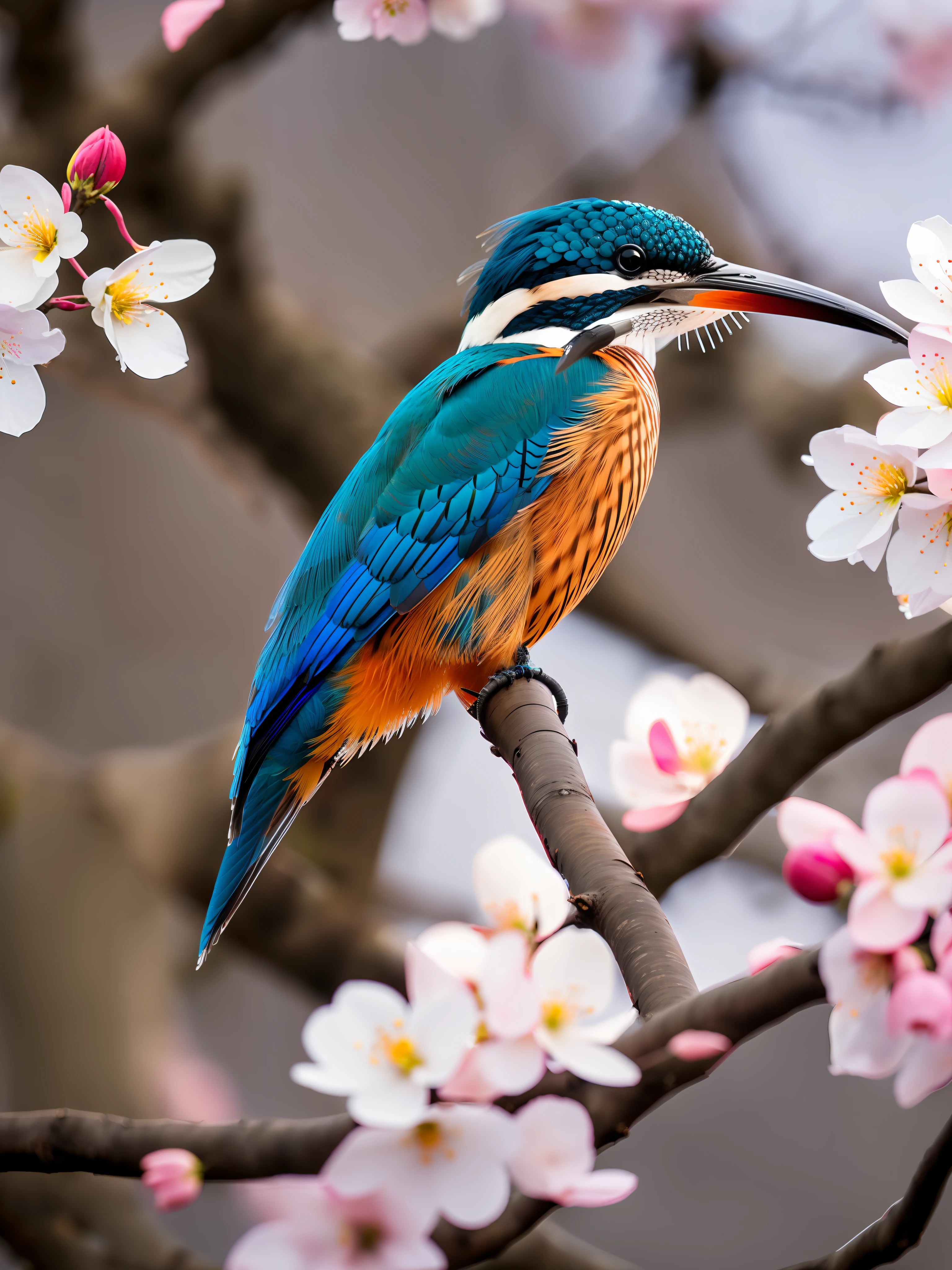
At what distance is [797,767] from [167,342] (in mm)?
780

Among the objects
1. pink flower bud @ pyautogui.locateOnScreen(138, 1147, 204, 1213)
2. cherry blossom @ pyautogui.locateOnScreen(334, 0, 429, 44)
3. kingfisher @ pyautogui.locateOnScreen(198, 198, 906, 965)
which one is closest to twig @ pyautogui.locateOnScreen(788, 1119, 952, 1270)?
pink flower bud @ pyautogui.locateOnScreen(138, 1147, 204, 1213)

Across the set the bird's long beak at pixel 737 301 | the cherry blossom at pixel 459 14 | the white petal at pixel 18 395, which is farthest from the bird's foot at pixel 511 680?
the cherry blossom at pixel 459 14

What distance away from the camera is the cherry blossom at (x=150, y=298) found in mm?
1062

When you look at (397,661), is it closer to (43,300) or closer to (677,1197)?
(43,300)

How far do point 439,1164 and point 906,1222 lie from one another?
0.27 meters

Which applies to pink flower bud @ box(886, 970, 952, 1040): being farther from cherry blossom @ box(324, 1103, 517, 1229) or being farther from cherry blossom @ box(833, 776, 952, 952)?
cherry blossom @ box(324, 1103, 517, 1229)

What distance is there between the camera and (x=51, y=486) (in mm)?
4586

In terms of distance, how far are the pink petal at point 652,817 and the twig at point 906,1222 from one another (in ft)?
1.94

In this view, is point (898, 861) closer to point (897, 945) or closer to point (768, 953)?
point (897, 945)

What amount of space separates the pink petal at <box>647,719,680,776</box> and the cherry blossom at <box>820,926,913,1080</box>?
81 centimetres

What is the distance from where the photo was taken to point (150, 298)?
1.08m

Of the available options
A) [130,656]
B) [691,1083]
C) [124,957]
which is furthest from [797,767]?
[130,656]

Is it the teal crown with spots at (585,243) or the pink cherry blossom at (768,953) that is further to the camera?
the teal crown with spots at (585,243)

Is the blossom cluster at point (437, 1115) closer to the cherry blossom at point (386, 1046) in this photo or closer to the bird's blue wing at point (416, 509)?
the cherry blossom at point (386, 1046)
